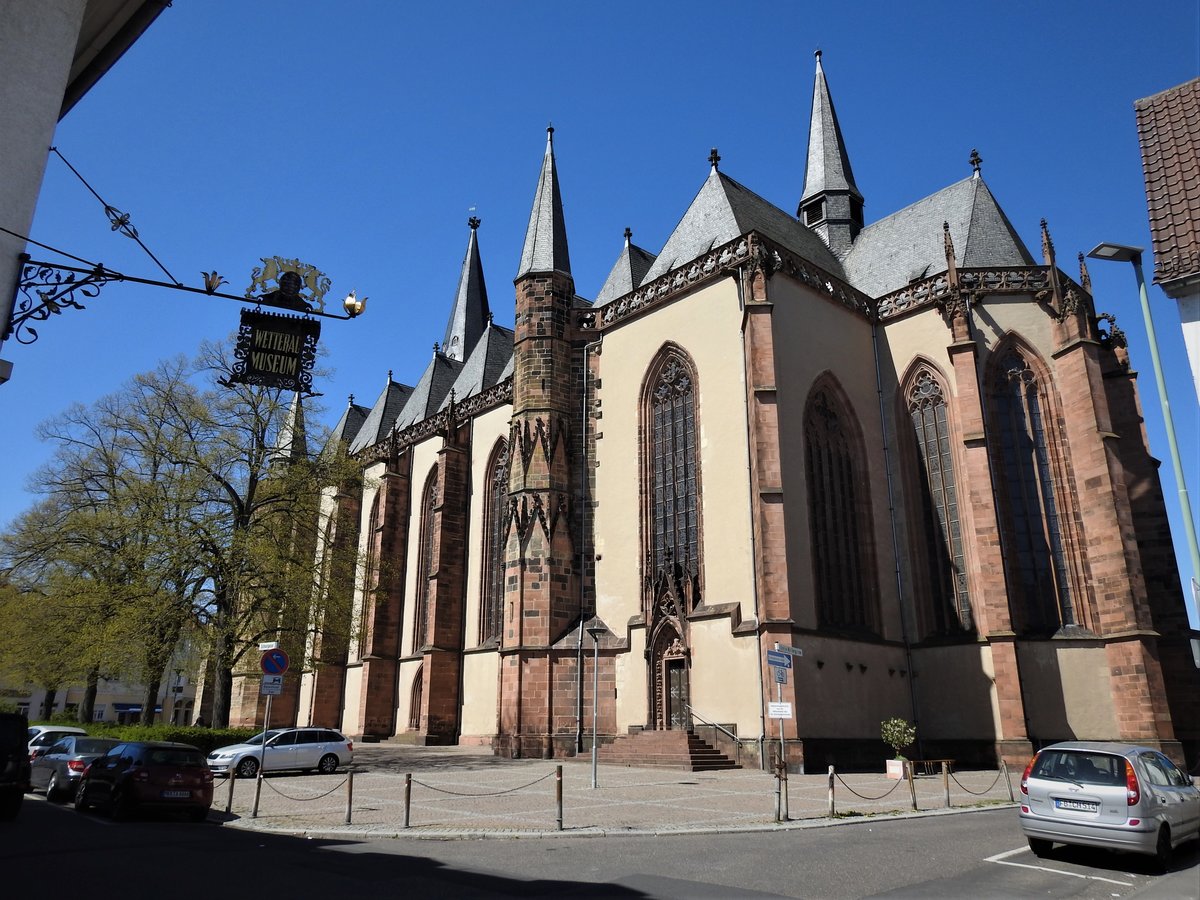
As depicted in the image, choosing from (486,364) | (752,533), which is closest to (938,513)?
(752,533)

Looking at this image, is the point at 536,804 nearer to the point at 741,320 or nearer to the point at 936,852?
the point at 936,852

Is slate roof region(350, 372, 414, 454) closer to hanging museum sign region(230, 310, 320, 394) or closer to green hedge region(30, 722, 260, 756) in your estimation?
green hedge region(30, 722, 260, 756)

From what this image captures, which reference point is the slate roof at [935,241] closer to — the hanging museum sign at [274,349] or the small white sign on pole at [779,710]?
the small white sign on pole at [779,710]

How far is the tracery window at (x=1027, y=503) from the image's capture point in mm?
24438

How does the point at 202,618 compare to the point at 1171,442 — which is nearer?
the point at 1171,442

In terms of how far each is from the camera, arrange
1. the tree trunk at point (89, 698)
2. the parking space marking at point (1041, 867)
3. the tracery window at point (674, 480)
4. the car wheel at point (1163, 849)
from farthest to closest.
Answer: the tree trunk at point (89, 698)
the tracery window at point (674, 480)
the car wheel at point (1163, 849)
the parking space marking at point (1041, 867)

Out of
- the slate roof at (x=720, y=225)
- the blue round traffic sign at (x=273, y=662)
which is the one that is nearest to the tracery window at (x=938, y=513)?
the slate roof at (x=720, y=225)

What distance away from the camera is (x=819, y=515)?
24.9 metres

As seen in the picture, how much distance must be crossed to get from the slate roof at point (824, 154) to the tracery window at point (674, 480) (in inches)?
656

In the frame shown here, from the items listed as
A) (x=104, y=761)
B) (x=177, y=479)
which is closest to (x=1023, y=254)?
(x=177, y=479)

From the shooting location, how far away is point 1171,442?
10070 mm

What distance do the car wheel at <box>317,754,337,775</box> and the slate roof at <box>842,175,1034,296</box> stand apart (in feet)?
74.0

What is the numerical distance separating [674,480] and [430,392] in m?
19.2

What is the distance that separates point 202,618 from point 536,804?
45.1ft
